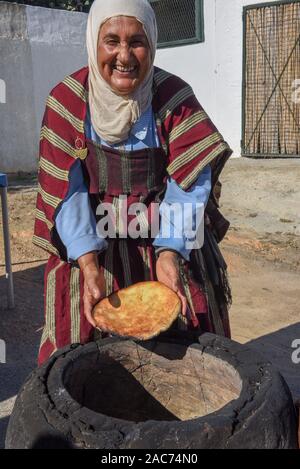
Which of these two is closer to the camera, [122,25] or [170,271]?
[122,25]

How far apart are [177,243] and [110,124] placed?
451 millimetres

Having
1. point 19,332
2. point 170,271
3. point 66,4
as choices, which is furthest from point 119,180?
point 66,4

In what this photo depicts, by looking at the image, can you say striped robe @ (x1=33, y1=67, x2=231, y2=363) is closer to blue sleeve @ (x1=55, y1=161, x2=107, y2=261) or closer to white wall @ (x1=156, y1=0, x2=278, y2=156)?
blue sleeve @ (x1=55, y1=161, x2=107, y2=261)

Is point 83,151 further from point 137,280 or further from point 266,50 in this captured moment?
point 266,50

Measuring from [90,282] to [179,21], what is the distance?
368 inches

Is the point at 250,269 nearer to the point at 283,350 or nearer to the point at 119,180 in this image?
the point at 283,350

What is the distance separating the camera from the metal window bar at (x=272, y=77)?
29.2 feet

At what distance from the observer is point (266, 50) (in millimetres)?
9148

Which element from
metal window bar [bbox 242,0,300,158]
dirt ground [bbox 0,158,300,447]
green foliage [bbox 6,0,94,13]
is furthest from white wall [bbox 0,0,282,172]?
green foliage [bbox 6,0,94,13]

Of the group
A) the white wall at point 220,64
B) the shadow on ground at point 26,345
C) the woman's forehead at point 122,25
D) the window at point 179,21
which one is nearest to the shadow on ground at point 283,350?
the shadow on ground at point 26,345

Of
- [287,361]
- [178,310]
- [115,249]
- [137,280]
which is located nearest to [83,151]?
[115,249]

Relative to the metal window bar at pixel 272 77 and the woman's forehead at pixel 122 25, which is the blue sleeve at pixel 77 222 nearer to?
the woman's forehead at pixel 122 25

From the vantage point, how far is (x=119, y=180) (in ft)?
6.44

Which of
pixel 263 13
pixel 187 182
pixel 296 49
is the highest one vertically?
pixel 263 13
